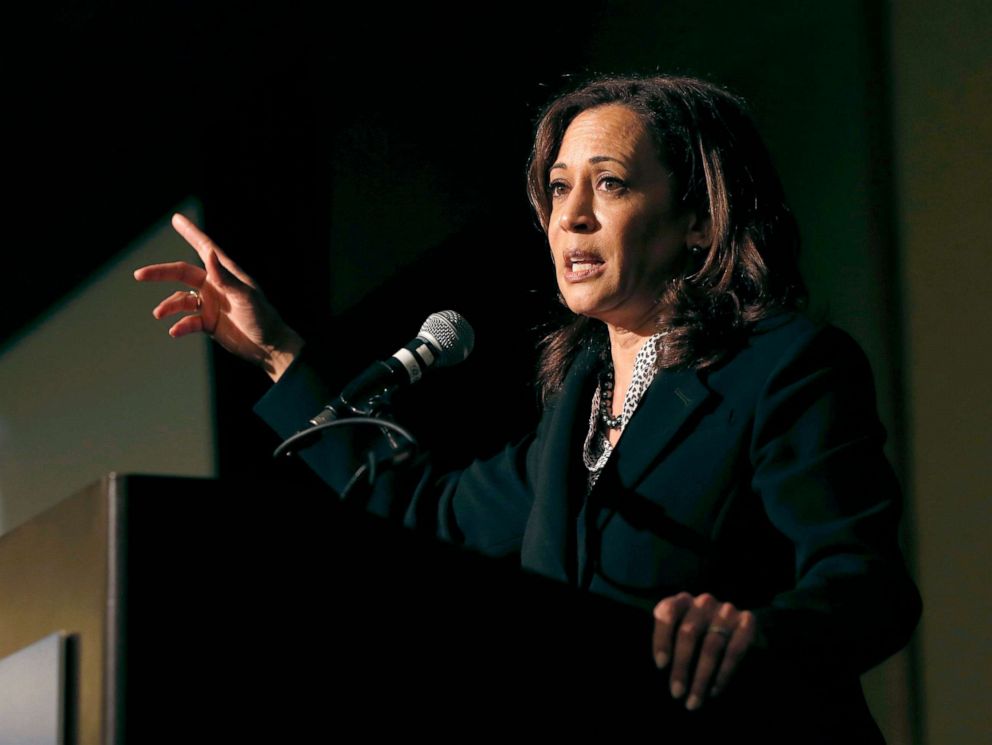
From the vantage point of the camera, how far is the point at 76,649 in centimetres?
79

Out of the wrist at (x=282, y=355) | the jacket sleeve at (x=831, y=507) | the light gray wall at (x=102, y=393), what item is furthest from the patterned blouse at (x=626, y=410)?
the light gray wall at (x=102, y=393)

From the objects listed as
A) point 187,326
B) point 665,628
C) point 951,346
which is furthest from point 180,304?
point 951,346

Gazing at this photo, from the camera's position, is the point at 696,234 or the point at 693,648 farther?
the point at 696,234

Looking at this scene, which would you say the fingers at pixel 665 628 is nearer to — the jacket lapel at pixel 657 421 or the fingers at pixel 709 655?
the fingers at pixel 709 655

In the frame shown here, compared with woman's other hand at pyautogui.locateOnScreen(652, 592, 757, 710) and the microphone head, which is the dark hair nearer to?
the microphone head

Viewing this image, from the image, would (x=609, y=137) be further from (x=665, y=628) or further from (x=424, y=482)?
(x=665, y=628)

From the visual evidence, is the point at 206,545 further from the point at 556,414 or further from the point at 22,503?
the point at 22,503

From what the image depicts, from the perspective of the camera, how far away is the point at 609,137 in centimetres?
172

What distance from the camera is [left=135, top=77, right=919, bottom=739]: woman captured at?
1150mm

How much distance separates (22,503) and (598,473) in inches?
47.6

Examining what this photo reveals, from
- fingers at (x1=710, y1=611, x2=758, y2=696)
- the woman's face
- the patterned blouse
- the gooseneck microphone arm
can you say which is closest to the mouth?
the woman's face

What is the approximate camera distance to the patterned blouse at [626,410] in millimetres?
1575

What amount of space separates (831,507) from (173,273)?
0.89 m

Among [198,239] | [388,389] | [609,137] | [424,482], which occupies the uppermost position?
[609,137]
